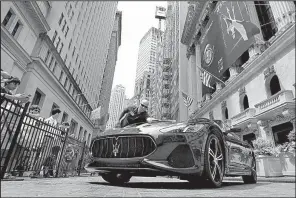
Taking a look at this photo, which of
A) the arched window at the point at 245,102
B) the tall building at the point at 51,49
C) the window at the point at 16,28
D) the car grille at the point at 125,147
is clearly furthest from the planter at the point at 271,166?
the window at the point at 16,28

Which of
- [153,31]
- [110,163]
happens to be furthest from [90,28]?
[153,31]

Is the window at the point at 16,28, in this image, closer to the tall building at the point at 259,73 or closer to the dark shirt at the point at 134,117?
the dark shirt at the point at 134,117

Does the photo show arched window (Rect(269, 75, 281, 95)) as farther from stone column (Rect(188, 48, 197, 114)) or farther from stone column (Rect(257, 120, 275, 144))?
stone column (Rect(188, 48, 197, 114))

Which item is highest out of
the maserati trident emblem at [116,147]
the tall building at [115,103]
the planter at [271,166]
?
the tall building at [115,103]

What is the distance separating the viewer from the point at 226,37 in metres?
20.6

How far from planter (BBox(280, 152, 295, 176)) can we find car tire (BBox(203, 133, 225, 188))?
11541mm

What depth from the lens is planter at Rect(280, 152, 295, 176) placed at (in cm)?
1177

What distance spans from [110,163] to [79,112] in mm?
26800

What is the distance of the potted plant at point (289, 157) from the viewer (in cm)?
1175

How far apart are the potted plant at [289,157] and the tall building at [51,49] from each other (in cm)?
1462

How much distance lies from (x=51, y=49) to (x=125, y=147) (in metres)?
18.3

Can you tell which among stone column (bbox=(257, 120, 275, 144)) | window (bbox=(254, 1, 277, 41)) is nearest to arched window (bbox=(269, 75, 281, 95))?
stone column (bbox=(257, 120, 275, 144))

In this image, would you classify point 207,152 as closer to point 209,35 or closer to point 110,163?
point 110,163

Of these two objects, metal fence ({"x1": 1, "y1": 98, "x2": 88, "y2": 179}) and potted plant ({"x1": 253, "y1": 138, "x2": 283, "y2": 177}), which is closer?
metal fence ({"x1": 1, "y1": 98, "x2": 88, "y2": 179})
